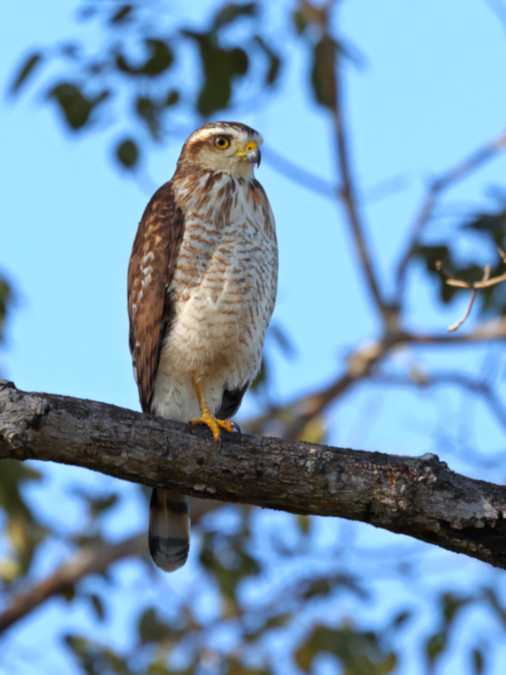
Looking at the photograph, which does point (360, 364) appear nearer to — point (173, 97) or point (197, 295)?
point (173, 97)

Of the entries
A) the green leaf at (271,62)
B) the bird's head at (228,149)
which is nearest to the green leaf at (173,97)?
the green leaf at (271,62)

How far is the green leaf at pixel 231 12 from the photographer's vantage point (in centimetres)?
529

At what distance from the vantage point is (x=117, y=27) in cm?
547

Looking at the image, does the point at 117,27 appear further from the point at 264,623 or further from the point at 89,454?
the point at 264,623

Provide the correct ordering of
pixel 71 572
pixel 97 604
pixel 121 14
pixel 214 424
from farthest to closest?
pixel 71 572 → pixel 97 604 → pixel 121 14 → pixel 214 424

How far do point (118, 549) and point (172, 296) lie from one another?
2.91 metres

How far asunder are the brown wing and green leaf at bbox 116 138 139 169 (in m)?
1.08

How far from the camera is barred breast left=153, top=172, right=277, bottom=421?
3.92 meters

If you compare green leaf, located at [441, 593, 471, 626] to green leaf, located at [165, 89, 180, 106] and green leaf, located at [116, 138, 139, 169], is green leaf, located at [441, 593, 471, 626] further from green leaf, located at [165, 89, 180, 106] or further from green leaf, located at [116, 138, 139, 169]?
green leaf, located at [165, 89, 180, 106]

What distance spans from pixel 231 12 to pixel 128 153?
38.5 inches

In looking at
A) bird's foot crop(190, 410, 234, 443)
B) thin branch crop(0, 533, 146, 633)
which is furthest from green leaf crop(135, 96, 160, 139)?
thin branch crop(0, 533, 146, 633)

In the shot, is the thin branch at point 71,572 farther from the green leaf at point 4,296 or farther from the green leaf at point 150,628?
the green leaf at point 4,296

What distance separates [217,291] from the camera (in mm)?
3898

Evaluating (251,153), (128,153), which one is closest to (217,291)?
(251,153)
